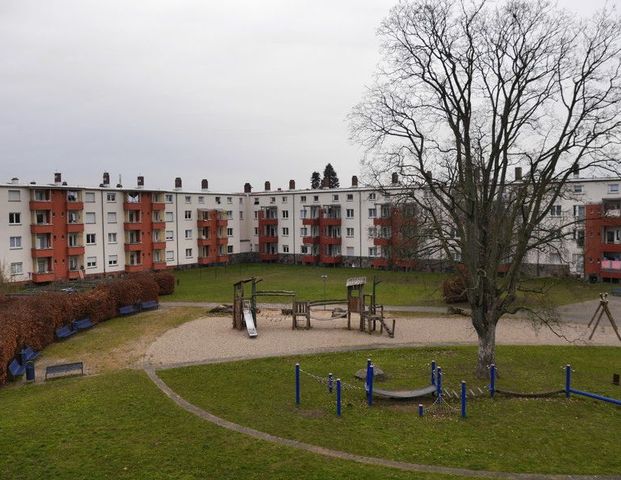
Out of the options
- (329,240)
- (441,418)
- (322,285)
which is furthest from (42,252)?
(441,418)

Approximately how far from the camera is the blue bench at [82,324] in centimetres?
2972

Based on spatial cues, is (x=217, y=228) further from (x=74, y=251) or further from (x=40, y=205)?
(x=40, y=205)

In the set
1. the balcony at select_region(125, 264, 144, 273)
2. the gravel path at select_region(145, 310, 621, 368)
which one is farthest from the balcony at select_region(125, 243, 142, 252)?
the gravel path at select_region(145, 310, 621, 368)

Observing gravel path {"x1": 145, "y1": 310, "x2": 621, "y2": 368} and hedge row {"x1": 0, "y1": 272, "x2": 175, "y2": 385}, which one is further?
gravel path {"x1": 145, "y1": 310, "x2": 621, "y2": 368}

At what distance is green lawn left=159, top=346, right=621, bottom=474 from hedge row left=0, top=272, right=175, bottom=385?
6.44 m

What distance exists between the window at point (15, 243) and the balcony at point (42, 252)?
1.16 m

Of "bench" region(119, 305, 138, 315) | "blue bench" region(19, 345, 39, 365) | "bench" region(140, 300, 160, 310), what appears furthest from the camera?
"bench" region(140, 300, 160, 310)

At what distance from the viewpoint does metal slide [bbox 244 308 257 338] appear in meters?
28.4

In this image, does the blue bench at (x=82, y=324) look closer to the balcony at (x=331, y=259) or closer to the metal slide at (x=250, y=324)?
the metal slide at (x=250, y=324)

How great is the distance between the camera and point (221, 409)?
16.3 m

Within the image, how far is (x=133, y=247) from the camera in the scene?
2255 inches

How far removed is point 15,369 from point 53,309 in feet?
24.1

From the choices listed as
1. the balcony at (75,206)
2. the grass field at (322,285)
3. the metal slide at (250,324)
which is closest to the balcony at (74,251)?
the balcony at (75,206)

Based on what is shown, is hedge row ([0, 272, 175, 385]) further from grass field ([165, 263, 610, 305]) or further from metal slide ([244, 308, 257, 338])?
metal slide ([244, 308, 257, 338])
